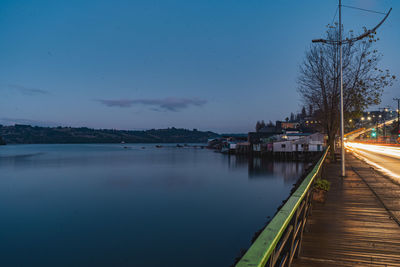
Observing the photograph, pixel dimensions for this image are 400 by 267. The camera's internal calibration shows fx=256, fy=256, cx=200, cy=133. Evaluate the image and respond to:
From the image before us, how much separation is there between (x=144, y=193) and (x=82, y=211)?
7909 mm

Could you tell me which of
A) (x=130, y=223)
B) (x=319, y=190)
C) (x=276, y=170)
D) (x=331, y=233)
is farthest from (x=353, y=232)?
(x=276, y=170)

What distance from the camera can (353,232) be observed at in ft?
17.8

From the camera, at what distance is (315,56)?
22719 mm

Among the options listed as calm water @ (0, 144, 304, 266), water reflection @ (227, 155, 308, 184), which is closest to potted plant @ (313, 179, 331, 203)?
calm water @ (0, 144, 304, 266)

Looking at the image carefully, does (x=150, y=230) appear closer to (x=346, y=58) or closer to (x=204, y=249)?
(x=204, y=249)

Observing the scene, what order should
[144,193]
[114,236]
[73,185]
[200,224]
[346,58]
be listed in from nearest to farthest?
[114,236]
[200,224]
[346,58]
[144,193]
[73,185]

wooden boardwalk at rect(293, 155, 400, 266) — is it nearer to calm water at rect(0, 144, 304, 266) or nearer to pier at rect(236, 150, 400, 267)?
pier at rect(236, 150, 400, 267)

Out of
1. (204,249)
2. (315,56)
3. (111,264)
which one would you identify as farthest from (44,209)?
(315,56)

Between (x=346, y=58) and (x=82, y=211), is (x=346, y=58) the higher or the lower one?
the higher one

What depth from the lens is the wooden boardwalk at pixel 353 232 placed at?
Answer: 423 centimetres

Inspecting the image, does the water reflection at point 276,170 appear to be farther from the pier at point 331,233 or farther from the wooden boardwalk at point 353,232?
the pier at point 331,233

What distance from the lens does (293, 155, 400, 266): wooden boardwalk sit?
13.9 ft

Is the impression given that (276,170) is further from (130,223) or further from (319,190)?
(319,190)

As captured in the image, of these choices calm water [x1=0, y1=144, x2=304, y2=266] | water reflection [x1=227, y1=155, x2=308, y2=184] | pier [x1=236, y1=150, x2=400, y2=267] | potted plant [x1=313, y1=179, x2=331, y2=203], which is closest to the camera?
pier [x1=236, y1=150, x2=400, y2=267]
